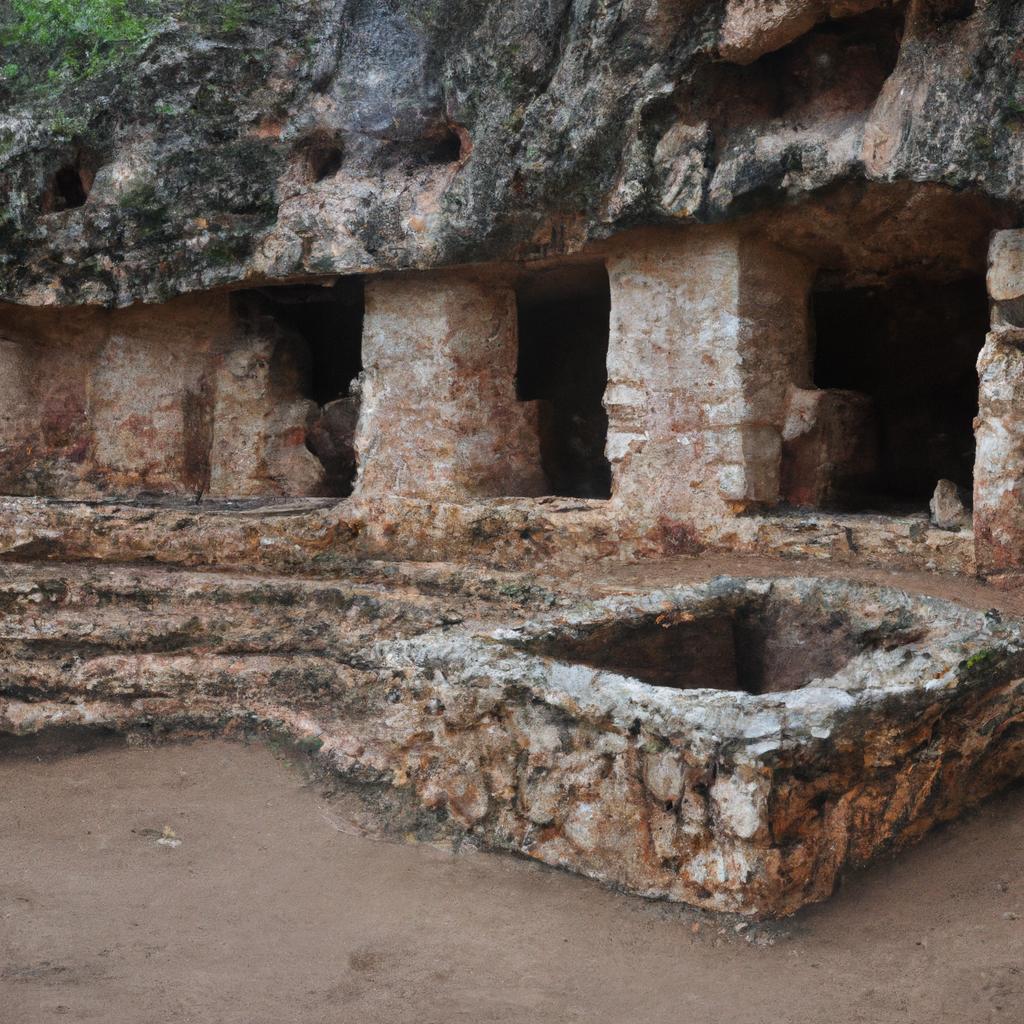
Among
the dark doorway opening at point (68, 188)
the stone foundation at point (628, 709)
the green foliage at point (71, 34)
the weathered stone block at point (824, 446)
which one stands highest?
the green foliage at point (71, 34)

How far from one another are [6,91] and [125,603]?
3319 mm

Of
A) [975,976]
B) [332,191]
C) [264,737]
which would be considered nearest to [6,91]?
[332,191]

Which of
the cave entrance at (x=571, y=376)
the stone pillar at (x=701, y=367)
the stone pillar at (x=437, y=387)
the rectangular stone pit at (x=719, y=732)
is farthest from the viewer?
the cave entrance at (x=571, y=376)

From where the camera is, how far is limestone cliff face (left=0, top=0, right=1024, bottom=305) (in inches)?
196

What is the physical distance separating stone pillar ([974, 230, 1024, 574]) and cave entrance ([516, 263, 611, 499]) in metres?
2.61

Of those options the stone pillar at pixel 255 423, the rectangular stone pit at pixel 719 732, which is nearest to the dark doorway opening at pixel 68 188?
the stone pillar at pixel 255 423

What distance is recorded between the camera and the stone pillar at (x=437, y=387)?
639 cm

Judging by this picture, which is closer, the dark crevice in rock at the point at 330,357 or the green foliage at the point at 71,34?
the green foliage at the point at 71,34

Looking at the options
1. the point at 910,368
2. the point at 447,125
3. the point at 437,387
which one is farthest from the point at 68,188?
the point at 910,368

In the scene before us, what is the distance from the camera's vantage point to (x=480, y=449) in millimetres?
6477

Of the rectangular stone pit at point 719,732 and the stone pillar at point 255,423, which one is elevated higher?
the stone pillar at point 255,423

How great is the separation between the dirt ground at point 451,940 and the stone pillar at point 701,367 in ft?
6.95

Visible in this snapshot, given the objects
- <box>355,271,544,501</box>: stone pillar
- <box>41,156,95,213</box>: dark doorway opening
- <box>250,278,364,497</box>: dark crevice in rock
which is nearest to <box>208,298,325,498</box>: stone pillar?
<box>250,278,364,497</box>: dark crevice in rock

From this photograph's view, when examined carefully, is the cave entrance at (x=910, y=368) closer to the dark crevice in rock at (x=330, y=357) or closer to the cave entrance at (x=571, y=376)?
the cave entrance at (x=571, y=376)
